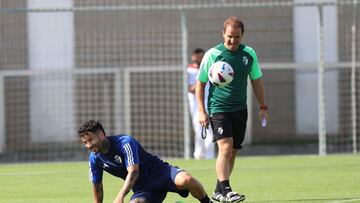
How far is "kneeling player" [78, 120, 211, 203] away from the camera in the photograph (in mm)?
9617

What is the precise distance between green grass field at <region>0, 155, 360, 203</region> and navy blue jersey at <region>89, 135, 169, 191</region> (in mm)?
1911

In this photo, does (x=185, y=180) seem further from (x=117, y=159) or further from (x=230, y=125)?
(x=230, y=125)

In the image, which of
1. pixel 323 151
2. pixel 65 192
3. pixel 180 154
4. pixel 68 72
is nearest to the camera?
pixel 65 192

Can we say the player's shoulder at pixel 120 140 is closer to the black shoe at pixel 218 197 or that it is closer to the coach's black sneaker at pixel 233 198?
the coach's black sneaker at pixel 233 198

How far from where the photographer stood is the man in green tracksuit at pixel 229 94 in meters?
11.7

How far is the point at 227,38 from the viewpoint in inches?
460

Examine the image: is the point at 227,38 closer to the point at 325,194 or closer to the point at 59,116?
the point at 325,194

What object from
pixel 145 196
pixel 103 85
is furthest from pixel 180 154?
pixel 145 196

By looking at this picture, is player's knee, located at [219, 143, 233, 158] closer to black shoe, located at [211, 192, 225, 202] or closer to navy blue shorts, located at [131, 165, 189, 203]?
black shoe, located at [211, 192, 225, 202]

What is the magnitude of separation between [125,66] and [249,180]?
9.13m

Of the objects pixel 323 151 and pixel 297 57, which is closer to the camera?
pixel 323 151

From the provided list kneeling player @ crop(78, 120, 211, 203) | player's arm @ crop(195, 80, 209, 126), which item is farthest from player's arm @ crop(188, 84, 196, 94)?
kneeling player @ crop(78, 120, 211, 203)

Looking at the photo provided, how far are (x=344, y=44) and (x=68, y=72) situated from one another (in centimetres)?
631

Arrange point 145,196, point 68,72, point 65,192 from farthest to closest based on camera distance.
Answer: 1. point 68,72
2. point 65,192
3. point 145,196
